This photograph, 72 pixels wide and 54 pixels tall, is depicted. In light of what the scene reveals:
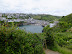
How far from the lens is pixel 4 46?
10.6 ft

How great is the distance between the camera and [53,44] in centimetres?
863

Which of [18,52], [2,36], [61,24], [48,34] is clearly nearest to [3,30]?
[2,36]

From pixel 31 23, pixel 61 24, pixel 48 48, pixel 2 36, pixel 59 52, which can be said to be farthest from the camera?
pixel 31 23

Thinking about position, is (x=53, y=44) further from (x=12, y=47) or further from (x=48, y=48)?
(x=12, y=47)

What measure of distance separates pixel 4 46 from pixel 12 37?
50 cm

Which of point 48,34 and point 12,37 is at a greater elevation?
point 12,37

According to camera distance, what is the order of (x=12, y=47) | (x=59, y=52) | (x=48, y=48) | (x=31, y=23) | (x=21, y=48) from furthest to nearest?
(x=31, y=23) → (x=48, y=48) → (x=59, y=52) → (x=21, y=48) → (x=12, y=47)

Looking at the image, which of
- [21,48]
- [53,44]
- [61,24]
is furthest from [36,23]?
[21,48]

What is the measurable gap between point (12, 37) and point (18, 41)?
1.05 feet

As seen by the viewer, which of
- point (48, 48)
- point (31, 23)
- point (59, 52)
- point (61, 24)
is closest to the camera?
point (59, 52)

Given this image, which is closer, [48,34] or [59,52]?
[59,52]

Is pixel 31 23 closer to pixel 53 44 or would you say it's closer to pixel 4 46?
pixel 53 44

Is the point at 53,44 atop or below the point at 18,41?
below

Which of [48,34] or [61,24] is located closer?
[48,34]
